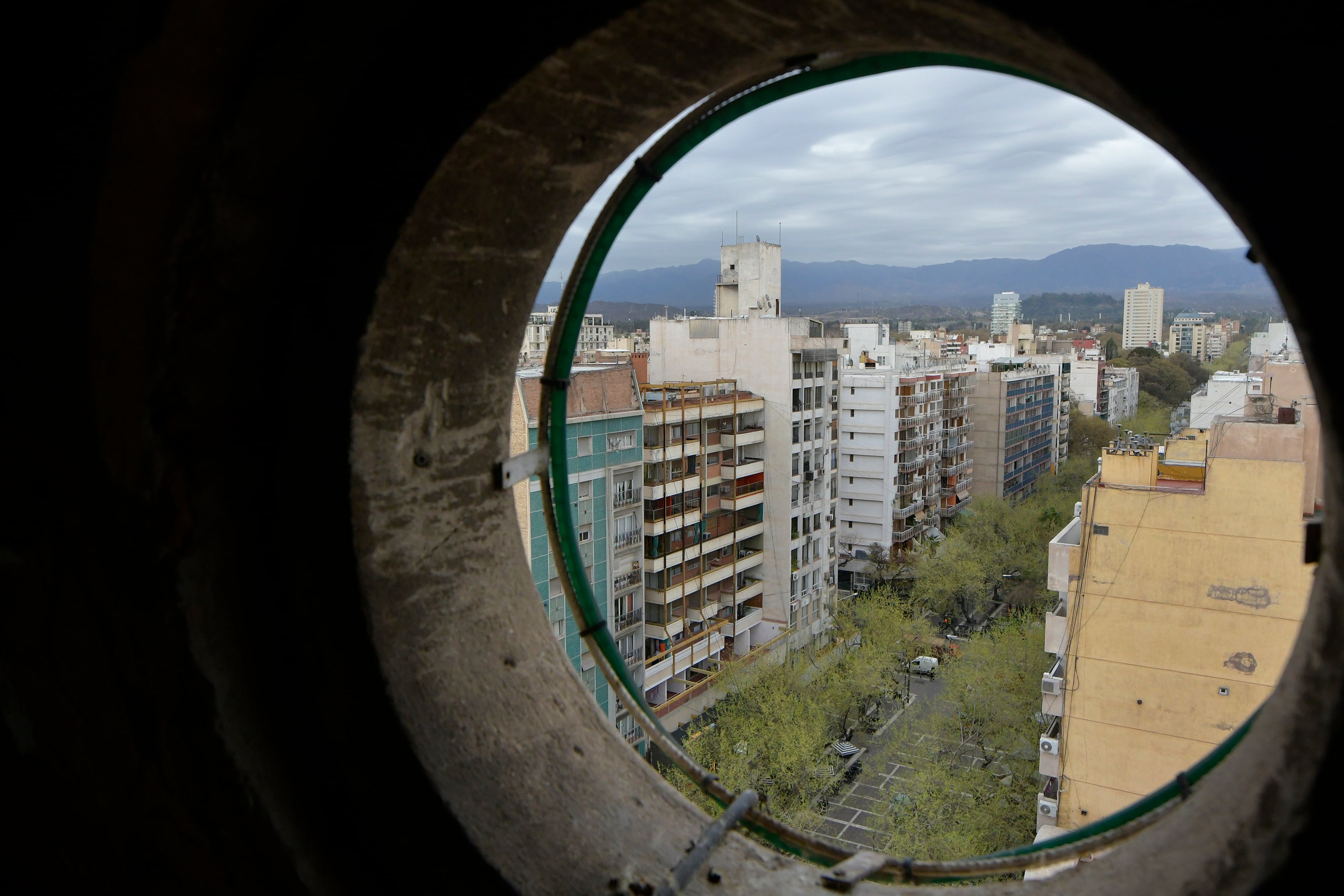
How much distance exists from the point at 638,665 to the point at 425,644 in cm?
1357

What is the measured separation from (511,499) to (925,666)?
1834 cm

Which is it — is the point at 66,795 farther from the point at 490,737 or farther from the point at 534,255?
the point at 534,255

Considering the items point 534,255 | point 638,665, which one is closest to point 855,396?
point 638,665

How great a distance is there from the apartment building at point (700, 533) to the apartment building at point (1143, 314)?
7327cm

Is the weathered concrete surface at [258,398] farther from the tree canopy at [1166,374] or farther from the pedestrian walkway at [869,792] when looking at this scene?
the tree canopy at [1166,374]

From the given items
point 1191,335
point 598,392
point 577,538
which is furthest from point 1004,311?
point 577,538

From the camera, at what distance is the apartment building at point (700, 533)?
48.8 ft

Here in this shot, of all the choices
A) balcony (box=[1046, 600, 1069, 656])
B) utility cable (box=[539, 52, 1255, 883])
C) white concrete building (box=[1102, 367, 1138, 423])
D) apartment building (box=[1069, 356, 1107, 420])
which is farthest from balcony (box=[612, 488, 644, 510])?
white concrete building (box=[1102, 367, 1138, 423])

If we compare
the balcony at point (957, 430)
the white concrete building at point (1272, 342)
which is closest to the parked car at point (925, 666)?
the white concrete building at point (1272, 342)

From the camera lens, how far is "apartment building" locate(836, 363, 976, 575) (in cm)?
2312

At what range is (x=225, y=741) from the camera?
1212 millimetres

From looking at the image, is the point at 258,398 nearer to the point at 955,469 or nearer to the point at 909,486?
the point at 909,486

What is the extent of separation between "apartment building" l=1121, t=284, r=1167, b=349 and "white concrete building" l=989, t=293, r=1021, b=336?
9.42m

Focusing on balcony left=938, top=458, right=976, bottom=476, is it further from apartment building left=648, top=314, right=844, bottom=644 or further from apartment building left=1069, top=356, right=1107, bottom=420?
apartment building left=1069, top=356, right=1107, bottom=420
